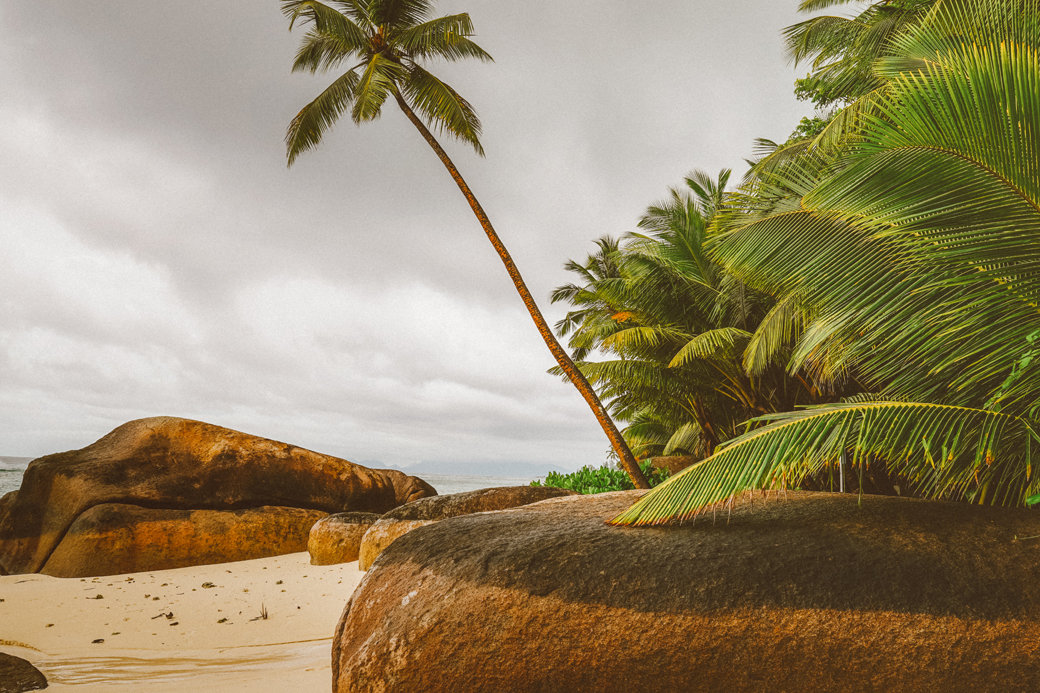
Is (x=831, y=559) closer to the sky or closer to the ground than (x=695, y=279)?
closer to the ground

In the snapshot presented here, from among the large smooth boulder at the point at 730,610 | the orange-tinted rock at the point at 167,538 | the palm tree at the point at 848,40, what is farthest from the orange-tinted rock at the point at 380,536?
the palm tree at the point at 848,40

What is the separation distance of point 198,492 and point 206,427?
3.46 ft

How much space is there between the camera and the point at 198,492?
8328mm

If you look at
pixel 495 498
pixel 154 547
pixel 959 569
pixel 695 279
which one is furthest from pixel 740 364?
pixel 154 547

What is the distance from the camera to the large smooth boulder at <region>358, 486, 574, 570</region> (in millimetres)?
6145

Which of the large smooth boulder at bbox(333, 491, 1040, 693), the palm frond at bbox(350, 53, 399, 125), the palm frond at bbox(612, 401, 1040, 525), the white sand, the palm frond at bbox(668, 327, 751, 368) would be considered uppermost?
the palm frond at bbox(350, 53, 399, 125)

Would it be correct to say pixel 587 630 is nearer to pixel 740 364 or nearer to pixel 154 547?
pixel 154 547

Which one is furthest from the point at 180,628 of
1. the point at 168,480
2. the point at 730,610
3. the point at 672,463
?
the point at 672,463

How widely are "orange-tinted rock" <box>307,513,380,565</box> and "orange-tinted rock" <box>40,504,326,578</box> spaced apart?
128 cm

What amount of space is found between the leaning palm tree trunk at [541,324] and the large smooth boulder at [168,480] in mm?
4100

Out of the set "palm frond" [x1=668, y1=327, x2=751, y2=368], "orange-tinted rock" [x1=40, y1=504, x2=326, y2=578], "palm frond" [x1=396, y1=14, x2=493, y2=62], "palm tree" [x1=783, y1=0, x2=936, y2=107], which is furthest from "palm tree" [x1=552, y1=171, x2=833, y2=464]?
"orange-tinted rock" [x1=40, y1=504, x2=326, y2=578]

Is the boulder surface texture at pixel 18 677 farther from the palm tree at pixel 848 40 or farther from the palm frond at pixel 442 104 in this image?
the palm tree at pixel 848 40

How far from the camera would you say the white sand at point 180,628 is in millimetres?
3533

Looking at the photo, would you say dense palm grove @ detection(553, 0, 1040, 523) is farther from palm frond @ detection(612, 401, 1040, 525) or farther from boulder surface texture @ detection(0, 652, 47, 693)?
boulder surface texture @ detection(0, 652, 47, 693)
